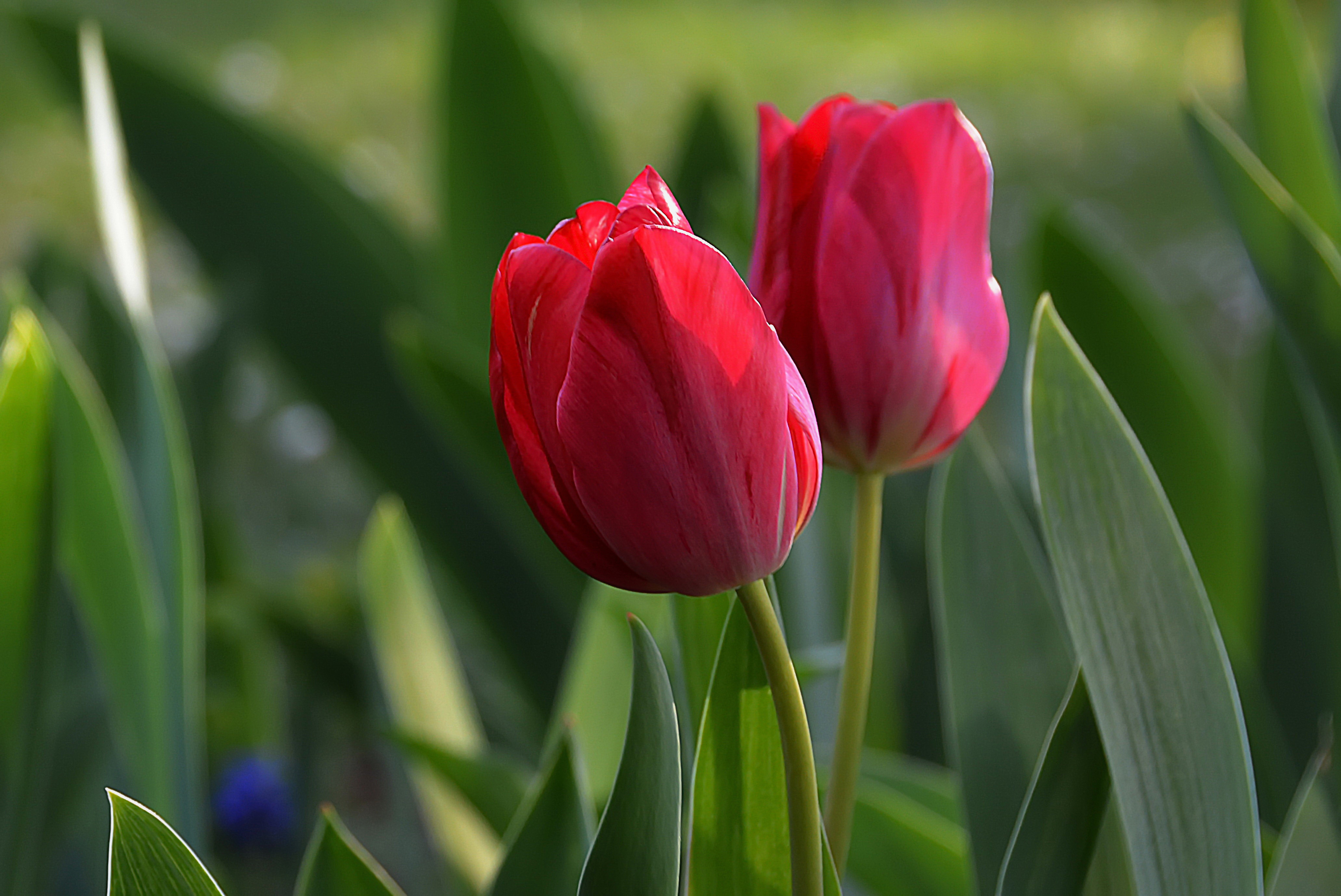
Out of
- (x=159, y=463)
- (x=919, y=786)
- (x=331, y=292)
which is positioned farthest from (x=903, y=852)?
(x=331, y=292)

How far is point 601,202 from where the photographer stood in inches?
8.5

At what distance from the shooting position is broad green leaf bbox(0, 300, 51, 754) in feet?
1.06

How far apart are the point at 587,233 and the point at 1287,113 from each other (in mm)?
374

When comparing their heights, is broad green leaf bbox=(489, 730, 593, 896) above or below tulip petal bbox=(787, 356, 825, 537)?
below

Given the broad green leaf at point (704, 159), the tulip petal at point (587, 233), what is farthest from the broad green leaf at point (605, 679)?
the broad green leaf at point (704, 159)

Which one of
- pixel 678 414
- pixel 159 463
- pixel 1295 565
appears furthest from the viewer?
pixel 1295 565

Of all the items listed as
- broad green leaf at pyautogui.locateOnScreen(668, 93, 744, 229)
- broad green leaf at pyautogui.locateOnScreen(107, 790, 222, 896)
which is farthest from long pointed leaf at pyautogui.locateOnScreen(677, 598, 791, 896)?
broad green leaf at pyautogui.locateOnScreen(668, 93, 744, 229)

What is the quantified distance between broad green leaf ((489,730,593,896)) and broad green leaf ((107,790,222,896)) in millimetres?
84

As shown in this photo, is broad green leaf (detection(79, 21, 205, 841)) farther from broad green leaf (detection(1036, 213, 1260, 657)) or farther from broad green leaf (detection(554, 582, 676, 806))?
broad green leaf (detection(1036, 213, 1260, 657))

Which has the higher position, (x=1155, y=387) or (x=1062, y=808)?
(x=1155, y=387)

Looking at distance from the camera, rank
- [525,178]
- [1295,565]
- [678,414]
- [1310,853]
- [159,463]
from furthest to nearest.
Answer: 1. [525,178]
2. [1295,565]
3. [159,463]
4. [1310,853]
5. [678,414]

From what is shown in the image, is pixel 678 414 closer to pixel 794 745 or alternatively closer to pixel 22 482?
pixel 794 745

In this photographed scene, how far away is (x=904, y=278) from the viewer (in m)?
0.25

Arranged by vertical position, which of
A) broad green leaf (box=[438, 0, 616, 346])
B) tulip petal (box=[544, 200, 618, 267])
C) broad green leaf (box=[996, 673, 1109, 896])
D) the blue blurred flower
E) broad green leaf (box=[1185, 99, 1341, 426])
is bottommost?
the blue blurred flower
